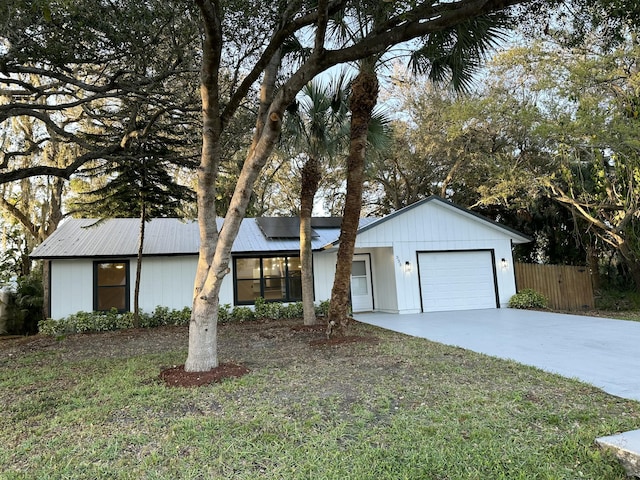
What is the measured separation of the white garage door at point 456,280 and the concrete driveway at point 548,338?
0.79m

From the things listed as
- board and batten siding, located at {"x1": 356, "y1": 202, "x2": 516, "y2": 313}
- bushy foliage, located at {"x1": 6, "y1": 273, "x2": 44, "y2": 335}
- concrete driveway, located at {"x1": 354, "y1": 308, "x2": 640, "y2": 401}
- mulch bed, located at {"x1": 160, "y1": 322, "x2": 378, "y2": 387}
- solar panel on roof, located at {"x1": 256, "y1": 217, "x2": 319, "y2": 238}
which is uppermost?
solar panel on roof, located at {"x1": 256, "y1": 217, "x2": 319, "y2": 238}

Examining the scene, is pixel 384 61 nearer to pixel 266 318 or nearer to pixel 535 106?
pixel 535 106

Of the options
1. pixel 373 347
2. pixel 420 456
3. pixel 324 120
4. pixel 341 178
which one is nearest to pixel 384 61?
pixel 324 120

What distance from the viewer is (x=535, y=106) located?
490 inches

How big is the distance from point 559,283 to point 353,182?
10472 millimetres

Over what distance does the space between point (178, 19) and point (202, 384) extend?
6.06 meters

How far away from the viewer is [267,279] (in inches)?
531

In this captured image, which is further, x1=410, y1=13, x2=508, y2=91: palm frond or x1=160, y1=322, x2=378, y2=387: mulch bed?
x1=410, y1=13, x2=508, y2=91: palm frond

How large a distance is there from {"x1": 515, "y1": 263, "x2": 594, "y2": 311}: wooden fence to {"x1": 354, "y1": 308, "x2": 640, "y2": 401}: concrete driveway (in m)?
2.63

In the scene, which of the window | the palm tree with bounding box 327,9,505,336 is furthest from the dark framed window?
the palm tree with bounding box 327,9,505,336

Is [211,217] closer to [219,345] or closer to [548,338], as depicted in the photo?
[219,345]

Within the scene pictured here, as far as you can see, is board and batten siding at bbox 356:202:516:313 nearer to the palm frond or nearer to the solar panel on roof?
the solar panel on roof

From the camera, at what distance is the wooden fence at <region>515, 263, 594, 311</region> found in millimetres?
14133

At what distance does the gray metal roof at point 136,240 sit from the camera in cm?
1194
